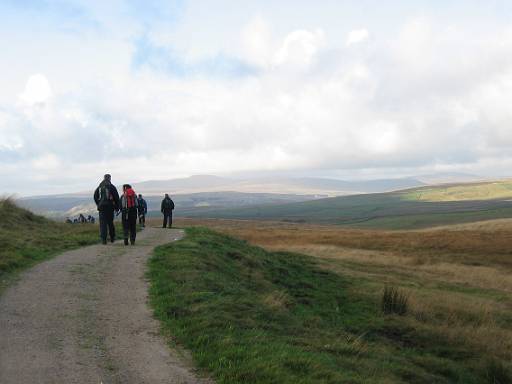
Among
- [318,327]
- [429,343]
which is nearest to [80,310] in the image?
[318,327]

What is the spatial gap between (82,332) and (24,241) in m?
11.6

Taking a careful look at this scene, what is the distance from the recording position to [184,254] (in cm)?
1734

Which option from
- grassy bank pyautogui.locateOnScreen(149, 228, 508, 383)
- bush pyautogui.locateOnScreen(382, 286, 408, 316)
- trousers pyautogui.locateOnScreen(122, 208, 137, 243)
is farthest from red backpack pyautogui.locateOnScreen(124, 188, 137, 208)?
bush pyautogui.locateOnScreen(382, 286, 408, 316)

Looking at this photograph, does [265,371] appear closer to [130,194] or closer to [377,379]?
[377,379]

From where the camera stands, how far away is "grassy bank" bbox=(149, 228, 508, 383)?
7.63 metres

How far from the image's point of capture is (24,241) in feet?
61.4

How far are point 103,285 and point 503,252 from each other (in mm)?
33389

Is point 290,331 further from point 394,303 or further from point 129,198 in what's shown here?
point 129,198

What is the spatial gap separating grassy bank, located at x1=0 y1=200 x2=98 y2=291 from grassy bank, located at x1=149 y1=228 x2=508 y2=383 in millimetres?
3546

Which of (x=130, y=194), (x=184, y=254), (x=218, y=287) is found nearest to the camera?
(x=218, y=287)

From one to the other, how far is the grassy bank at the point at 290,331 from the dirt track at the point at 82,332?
495 mm

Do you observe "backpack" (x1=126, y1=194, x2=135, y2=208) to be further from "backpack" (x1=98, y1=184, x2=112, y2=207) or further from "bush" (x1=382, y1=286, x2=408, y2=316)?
"bush" (x1=382, y1=286, x2=408, y2=316)

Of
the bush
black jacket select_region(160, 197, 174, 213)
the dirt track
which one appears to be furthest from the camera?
black jacket select_region(160, 197, 174, 213)

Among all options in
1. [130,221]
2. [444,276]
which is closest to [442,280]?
[444,276]
